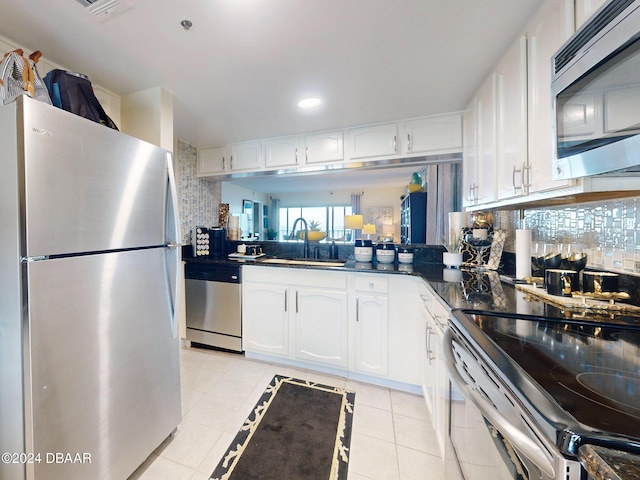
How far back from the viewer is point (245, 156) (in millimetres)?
2668

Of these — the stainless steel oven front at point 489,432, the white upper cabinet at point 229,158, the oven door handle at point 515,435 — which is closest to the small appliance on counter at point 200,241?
the white upper cabinet at point 229,158

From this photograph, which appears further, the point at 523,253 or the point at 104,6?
the point at 523,253

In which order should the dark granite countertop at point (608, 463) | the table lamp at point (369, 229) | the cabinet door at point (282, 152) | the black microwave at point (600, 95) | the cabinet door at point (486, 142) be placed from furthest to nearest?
1. the table lamp at point (369, 229)
2. the cabinet door at point (282, 152)
3. the cabinet door at point (486, 142)
4. the black microwave at point (600, 95)
5. the dark granite countertop at point (608, 463)

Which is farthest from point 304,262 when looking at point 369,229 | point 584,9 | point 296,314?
point 584,9

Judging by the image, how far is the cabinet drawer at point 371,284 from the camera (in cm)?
190

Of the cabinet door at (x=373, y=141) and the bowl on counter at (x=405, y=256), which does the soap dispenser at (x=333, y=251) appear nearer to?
the bowl on counter at (x=405, y=256)

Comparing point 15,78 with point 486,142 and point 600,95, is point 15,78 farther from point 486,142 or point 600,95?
point 486,142

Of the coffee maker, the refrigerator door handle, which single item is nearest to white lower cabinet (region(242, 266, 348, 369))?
the coffee maker

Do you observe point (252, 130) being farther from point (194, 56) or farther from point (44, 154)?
point (44, 154)

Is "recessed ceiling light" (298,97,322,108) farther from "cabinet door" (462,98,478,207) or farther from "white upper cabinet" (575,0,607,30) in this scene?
"white upper cabinet" (575,0,607,30)

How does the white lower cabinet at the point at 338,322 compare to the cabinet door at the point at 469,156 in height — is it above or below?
below

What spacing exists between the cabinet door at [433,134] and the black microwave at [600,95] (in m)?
1.27

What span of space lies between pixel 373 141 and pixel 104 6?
185cm

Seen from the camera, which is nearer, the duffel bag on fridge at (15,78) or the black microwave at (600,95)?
the black microwave at (600,95)
